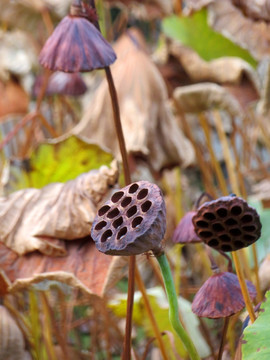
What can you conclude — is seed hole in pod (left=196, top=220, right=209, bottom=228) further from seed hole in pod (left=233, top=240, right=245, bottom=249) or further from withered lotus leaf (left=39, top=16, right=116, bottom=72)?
withered lotus leaf (left=39, top=16, right=116, bottom=72)

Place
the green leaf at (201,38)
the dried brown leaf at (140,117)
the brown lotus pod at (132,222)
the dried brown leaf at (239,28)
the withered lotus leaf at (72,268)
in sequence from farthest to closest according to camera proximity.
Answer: the dried brown leaf at (239,28), the green leaf at (201,38), the dried brown leaf at (140,117), the withered lotus leaf at (72,268), the brown lotus pod at (132,222)

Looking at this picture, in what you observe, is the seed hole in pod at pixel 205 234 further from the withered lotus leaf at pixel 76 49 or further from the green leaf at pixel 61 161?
the green leaf at pixel 61 161

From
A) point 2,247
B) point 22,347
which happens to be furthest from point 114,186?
point 22,347

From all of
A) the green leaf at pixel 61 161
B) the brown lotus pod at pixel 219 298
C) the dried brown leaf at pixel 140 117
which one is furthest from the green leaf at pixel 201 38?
the brown lotus pod at pixel 219 298

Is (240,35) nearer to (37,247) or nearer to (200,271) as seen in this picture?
(200,271)

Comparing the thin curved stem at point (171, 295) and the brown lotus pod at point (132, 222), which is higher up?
the brown lotus pod at point (132, 222)

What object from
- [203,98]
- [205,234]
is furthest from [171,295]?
[203,98]
